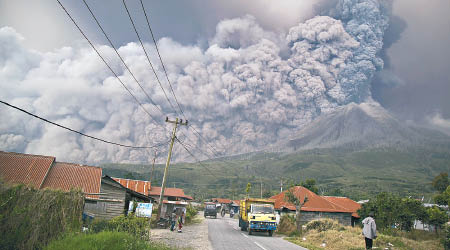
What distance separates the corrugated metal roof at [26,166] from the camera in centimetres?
2349

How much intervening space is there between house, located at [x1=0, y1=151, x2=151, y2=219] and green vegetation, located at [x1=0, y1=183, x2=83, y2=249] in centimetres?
1346

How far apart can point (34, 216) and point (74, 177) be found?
19118 millimetres

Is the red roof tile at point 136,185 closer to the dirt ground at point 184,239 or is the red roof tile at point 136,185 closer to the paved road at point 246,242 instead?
the dirt ground at point 184,239

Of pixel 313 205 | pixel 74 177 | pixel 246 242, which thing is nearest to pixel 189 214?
pixel 74 177

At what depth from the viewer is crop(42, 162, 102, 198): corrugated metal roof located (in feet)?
82.5

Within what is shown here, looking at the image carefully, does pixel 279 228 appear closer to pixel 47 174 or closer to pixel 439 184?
pixel 47 174

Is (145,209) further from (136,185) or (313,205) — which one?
(136,185)

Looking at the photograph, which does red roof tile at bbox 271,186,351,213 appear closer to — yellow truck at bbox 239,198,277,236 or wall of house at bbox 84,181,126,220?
yellow truck at bbox 239,198,277,236

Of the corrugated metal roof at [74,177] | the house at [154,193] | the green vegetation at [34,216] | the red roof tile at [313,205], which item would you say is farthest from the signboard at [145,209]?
the red roof tile at [313,205]

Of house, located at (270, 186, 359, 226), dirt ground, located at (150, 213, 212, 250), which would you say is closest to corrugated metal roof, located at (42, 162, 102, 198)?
dirt ground, located at (150, 213, 212, 250)

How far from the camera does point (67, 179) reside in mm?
26078

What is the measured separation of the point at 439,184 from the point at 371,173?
130 m

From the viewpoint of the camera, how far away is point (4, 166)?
23.9 meters

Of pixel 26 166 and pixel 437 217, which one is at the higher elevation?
pixel 26 166
